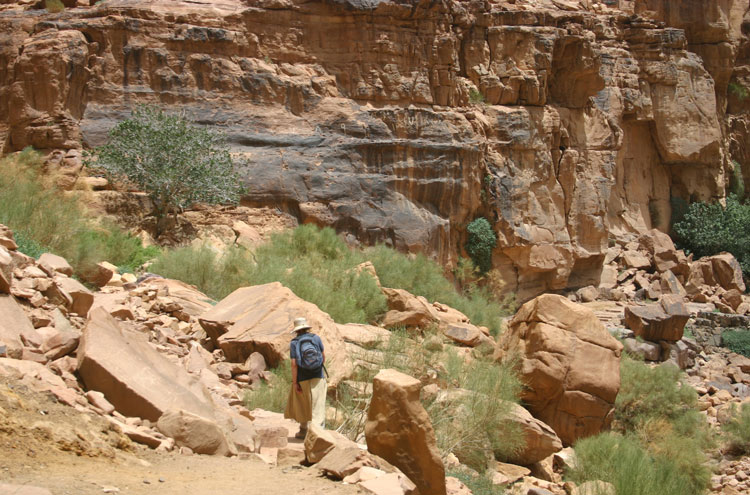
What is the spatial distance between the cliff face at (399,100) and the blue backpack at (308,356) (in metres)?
11.5

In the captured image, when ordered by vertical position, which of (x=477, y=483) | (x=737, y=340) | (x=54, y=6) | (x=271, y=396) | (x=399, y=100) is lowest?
(x=737, y=340)

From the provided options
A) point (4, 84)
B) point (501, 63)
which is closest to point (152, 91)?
point (4, 84)

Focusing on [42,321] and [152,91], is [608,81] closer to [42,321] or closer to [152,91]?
[152,91]

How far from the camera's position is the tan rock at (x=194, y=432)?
206 inches

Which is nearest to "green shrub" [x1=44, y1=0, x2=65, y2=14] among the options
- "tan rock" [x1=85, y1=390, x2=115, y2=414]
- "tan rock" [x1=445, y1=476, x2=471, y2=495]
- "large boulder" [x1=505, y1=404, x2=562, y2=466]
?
"large boulder" [x1=505, y1=404, x2=562, y2=466]

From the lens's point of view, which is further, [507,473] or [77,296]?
[507,473]

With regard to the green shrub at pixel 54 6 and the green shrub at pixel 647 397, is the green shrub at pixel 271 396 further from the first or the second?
the green shrub at pixel 54 6

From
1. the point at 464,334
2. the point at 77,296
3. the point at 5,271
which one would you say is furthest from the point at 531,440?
the point at 5,271

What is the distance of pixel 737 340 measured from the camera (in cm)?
2109

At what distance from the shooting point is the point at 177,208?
15.9 metres

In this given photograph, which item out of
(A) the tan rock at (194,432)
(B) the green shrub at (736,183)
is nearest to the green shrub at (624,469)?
(A) the tan rock at (194,432)

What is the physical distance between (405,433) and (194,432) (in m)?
1.68

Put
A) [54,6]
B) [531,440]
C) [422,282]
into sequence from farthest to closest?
[54,6], [422,282], [531,440]

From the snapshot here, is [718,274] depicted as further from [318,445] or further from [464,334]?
[318,445]
